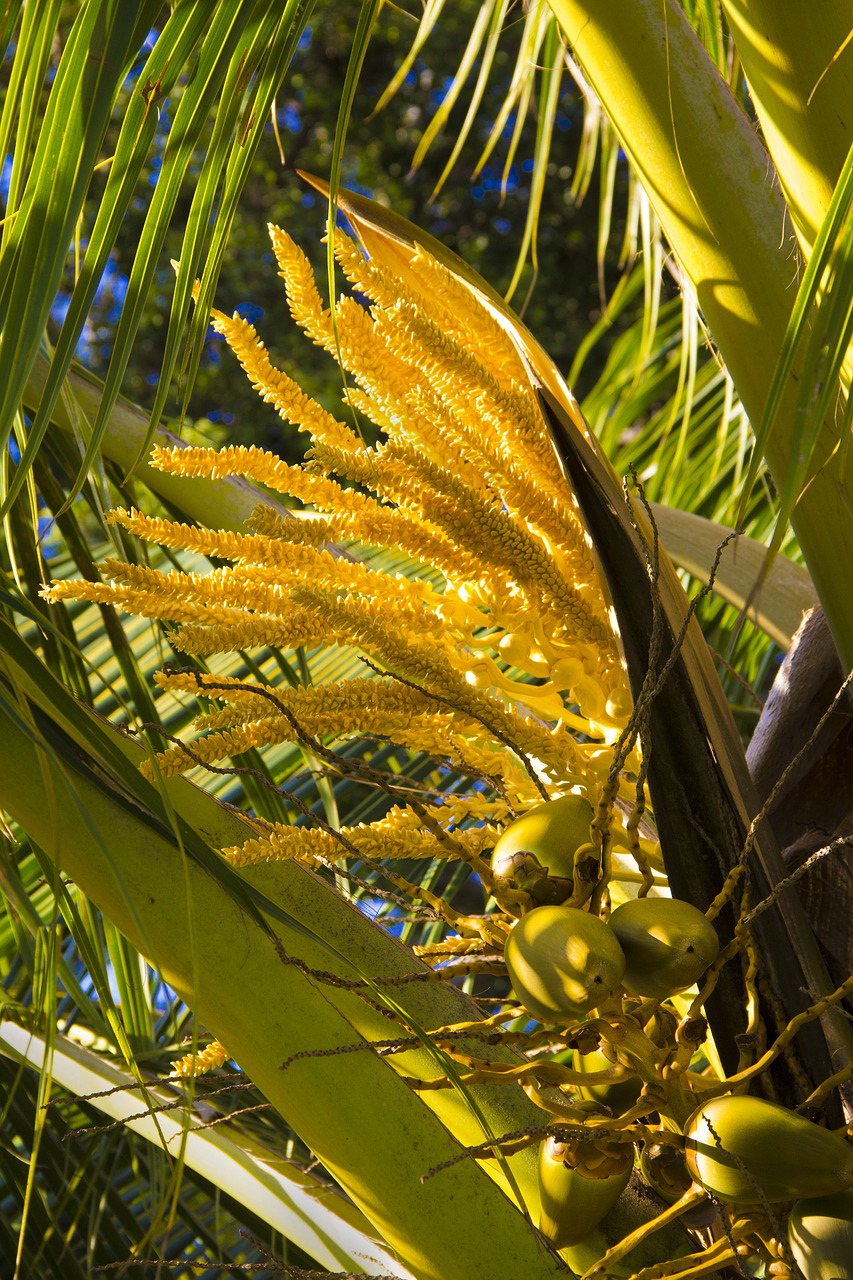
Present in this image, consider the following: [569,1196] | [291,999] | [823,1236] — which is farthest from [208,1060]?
[823,1236]

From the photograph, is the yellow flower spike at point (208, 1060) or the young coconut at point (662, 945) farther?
the yellow flower spike at point (208, 1060)

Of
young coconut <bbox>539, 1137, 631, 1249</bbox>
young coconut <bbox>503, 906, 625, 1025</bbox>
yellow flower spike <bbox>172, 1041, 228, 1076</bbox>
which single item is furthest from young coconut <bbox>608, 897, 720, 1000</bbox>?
yellow flower spike <bbox>172, 1041, 228, 1076</bbox>

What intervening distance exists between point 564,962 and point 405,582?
0.26 metres

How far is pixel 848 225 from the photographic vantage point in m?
0.52

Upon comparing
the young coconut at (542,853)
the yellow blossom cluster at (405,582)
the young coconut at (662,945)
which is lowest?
the young coconut at (662,945)

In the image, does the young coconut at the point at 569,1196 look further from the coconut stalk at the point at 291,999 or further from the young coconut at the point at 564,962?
the young coconut at the point at 564,962

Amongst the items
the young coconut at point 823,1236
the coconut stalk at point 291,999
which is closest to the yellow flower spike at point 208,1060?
the coconut stalk at point 291,999

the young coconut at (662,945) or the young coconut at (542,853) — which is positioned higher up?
the young coconut at (542,853)

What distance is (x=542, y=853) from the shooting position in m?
0.53

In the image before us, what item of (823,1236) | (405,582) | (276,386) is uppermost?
(276,386)

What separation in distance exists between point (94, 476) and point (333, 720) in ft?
0.95

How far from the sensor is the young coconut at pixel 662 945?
1.65 ft

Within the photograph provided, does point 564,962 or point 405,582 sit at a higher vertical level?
point 405,582

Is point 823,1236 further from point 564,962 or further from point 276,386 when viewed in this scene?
point 276,386
